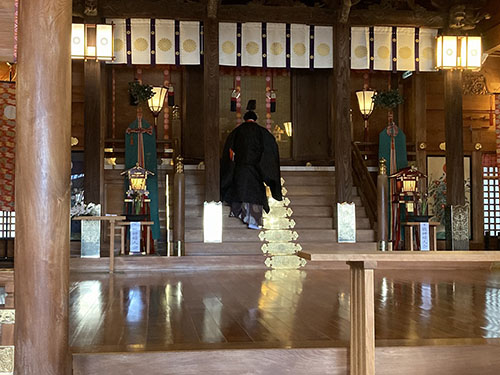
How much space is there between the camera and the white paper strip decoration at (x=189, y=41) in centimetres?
907

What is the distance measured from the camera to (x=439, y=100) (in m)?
12.0

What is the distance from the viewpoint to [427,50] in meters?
9.48

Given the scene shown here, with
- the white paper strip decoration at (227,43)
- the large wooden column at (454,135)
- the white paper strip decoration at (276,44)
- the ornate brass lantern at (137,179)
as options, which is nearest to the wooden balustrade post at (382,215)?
the large wooden column at (454,135)

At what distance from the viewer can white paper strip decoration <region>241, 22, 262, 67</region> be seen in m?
9.18

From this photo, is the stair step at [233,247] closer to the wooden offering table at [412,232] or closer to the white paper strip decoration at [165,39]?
the wooden offering table at [412,232]

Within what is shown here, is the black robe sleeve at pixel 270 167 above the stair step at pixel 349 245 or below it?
above

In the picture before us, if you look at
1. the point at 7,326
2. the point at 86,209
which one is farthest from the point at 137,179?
the point at 7,326

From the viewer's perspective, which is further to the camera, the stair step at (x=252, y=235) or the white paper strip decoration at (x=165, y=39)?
the white paper strip decoration at (x=165, y=39)

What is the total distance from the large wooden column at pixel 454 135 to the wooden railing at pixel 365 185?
108cm

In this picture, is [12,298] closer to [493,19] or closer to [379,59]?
[379,59]

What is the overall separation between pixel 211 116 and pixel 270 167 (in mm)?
1118

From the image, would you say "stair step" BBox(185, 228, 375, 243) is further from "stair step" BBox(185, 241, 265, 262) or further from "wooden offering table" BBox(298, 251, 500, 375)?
"wooden offering table" BBox(298, 251, 500, 375)

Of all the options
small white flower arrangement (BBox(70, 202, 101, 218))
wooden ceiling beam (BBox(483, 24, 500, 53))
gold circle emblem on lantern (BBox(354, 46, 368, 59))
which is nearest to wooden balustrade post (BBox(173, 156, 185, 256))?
small white flower arrangement (BBox(70, 202, 101, 218))

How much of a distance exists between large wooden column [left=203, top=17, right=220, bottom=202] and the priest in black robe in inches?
11.1
